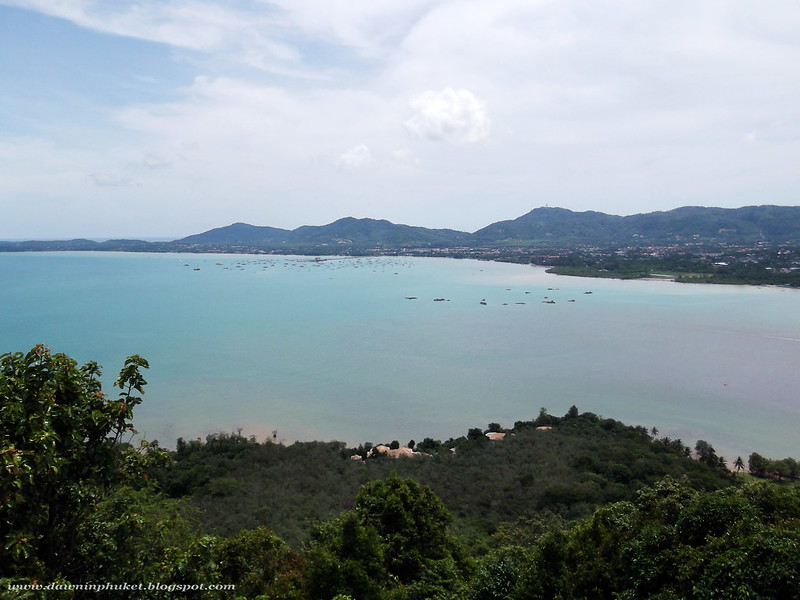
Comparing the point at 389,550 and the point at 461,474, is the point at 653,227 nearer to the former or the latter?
the point at 461,474

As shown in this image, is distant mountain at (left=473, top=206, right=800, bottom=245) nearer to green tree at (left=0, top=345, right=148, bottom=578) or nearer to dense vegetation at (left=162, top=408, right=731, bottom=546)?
dense vegetation at (left=162, top=408, right=731, bottom=546)

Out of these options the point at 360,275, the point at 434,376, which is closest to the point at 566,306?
the point at 434,376

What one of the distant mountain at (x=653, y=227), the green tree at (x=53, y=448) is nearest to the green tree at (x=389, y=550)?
the green tree at (x=53, y=448)

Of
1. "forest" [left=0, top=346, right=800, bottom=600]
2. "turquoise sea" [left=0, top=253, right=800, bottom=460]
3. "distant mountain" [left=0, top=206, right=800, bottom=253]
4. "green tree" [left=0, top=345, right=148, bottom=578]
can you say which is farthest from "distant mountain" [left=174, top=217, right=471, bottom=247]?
"green tree" [left=0, top=345, right=148, bottom=578]

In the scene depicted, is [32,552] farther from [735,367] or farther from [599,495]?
[735,367]

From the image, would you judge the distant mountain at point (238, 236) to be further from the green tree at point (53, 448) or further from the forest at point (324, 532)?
the green tree at point (53, 448)

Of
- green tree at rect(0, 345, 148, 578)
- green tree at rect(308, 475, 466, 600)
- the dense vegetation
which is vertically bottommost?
the dense vegetation

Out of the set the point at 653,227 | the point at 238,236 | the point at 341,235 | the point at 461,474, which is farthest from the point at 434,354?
the point at 238,236

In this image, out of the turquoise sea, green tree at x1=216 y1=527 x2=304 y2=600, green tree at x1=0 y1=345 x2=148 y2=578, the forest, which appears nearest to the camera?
green tree at x1=0 y1=345 x2=148 y2=578
